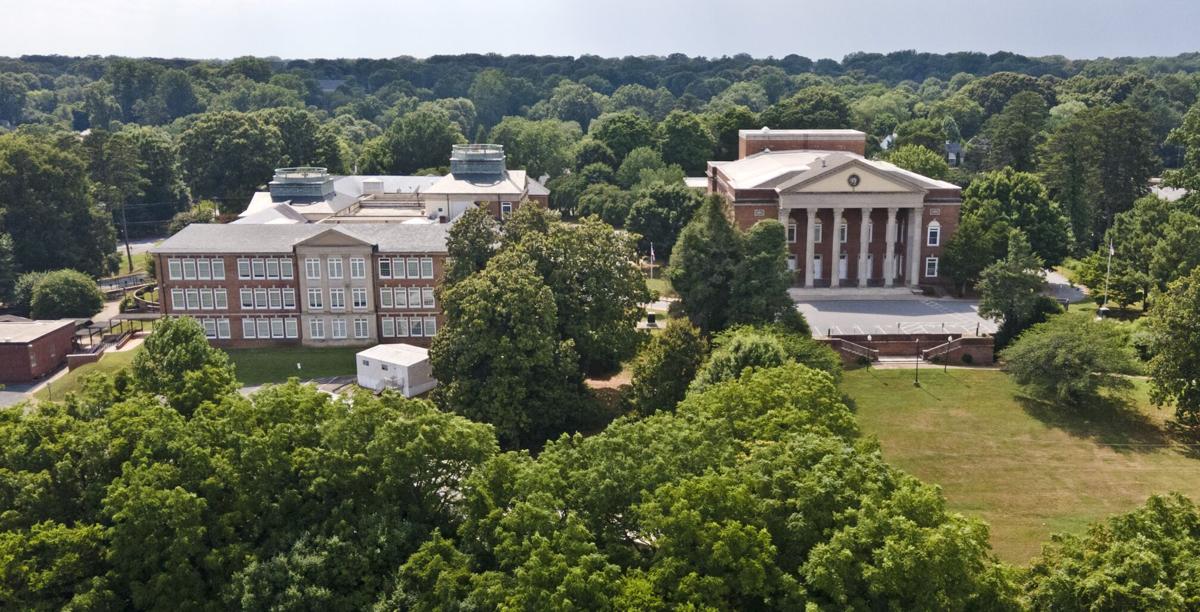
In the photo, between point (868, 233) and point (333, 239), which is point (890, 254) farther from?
point (333, 239)

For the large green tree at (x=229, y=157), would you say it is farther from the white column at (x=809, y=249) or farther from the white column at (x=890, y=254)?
the white column at (x=890, y=254)

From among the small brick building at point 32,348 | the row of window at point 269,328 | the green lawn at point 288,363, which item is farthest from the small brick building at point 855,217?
the small brick building at point 32,348

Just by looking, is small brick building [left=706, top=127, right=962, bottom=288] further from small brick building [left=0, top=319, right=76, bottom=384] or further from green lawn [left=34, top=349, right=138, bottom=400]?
small brick building [left=0, top=319, right=76, bottom=384]

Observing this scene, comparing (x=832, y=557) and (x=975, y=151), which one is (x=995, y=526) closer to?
(x=832, y=557)

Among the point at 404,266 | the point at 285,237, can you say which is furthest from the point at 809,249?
the point at 285,237

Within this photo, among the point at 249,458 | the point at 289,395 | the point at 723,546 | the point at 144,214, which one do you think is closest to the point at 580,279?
the point at 289,395
